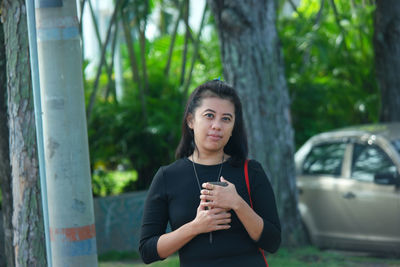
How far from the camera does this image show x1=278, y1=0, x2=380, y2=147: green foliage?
12305 millimetres

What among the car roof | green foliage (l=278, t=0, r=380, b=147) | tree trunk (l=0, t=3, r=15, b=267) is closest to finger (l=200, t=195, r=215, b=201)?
tree trunk (l=0, t=3, r=15, b=267)

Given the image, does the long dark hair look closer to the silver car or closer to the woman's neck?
the woman's neck

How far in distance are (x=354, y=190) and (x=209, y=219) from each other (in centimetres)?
533

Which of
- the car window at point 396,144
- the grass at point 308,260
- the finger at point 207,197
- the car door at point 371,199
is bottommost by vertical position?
the grass at point 308,260

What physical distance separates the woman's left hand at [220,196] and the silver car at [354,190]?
4.89 meters

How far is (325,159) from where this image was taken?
27.8 feet

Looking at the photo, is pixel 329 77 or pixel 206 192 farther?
pixel 329 77

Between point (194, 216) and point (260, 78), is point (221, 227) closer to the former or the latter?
point (194, 216)

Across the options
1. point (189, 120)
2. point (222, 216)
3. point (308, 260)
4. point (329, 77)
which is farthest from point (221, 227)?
point (329, 77)

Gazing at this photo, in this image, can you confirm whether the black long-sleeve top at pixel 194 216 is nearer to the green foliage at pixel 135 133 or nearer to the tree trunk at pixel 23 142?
the tree trunk at pixel 23 142

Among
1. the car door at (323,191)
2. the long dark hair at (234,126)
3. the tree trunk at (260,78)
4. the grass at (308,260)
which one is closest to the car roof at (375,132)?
the car door at (323,191)

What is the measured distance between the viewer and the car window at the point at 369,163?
741 cm

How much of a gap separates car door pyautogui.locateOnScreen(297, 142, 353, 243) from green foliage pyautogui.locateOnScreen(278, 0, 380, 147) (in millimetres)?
3655

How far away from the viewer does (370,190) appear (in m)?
7.44
